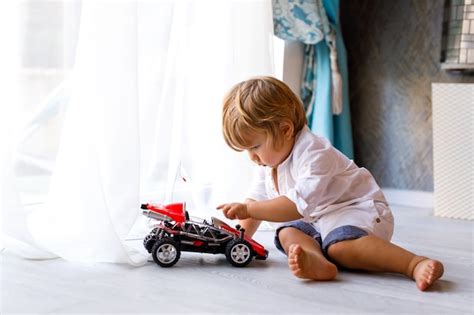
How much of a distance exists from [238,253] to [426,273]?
16.4 inches

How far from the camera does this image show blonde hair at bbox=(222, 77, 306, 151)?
1486 millimetres

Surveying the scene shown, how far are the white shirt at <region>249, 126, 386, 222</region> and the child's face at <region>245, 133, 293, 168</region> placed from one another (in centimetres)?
1

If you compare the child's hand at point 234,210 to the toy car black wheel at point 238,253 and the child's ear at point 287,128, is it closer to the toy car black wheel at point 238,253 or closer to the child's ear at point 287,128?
the toy car black wheel at point 238,253

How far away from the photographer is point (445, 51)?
2.51 meters

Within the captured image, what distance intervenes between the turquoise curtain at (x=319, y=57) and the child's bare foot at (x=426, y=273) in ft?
4.25

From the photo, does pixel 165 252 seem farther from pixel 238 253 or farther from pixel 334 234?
pixel 334 234

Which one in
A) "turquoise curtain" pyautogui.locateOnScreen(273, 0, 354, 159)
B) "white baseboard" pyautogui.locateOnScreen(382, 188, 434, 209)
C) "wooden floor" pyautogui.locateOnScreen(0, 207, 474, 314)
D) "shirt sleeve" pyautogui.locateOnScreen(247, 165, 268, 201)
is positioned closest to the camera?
"wooden floor" pyautogui.locateOnScreen(0, 207, 474, 314)

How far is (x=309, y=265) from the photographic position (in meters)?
1.38

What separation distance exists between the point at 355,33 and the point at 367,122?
391mm

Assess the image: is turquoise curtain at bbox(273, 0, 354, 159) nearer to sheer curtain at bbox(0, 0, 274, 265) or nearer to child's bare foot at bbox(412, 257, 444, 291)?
sheer curtain at bbox(0, 0, 274, 265)

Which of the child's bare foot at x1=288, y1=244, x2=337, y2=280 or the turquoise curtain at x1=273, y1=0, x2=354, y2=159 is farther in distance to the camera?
the turquoise curtain at x1=273, y1=0, x2=354, y2=159

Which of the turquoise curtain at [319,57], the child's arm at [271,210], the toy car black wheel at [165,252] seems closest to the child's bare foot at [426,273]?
the child's arm at [271,210]

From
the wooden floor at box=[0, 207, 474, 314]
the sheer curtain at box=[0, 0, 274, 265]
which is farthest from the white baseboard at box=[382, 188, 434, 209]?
the sheer curtain at box=[0, 0, 274, 265]

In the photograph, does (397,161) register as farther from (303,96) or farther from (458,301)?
(458,301)
